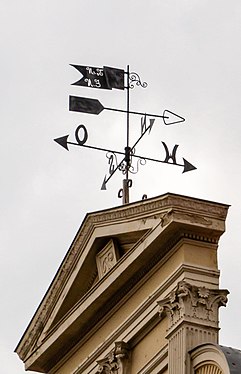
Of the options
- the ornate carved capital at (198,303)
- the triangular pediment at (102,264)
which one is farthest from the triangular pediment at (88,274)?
the ornate carved capital at (198,303)

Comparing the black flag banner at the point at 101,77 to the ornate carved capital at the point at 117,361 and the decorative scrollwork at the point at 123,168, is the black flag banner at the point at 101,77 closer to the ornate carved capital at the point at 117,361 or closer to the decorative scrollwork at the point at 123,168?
the decorative scrollwork at the point at 123,168

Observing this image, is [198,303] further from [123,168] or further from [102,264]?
[123,168]

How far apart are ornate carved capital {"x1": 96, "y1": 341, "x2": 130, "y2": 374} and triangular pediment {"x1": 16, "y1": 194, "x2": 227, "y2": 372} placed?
75 cm

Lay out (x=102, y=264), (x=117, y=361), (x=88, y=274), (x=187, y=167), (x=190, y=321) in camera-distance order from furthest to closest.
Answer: (x=88, y=274)
(x=102, y=264)
(x=117, y=361)
(x=187, y=167)
(x=190, y=321)

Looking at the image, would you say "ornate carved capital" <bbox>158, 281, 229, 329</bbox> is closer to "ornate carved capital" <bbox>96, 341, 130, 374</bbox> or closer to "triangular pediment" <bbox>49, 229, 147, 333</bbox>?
"ornate carved capital" <bbox>96, 341, 130, 374</bbox>

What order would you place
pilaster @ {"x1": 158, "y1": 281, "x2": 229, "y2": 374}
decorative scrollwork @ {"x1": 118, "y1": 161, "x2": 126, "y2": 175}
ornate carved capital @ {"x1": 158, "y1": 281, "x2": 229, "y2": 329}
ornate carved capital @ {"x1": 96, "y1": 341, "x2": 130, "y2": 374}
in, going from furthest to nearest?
decorative scrollwork @ {"x1": 118, "y1": 161, "x2": 126, "y2": 175}, ornate carved capital @ {"x1": 96, "y1": 341, "x2": 130, "y2": 374}, ornate carved capital @ {"x1": 158, "y1": 281, "x2": 229, "y2": 329}, pilaster @ {"x1": 158, "y1": 281, "x2": 229, "y2": 374}

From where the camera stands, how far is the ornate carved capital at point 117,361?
25703 mm

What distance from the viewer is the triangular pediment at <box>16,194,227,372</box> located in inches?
968

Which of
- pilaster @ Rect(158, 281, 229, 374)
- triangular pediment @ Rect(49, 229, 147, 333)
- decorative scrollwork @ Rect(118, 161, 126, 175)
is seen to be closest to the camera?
pilaster @ Rect(158, 281, 229, 374)

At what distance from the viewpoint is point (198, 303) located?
24.1 metres

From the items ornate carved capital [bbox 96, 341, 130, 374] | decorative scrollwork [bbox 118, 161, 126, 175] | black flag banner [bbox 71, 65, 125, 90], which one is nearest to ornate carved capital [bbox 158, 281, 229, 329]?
ornate carved capital [bbox 96, 341, 130, 374]

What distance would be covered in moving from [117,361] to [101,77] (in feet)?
15.0

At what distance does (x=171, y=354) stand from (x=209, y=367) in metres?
1.00

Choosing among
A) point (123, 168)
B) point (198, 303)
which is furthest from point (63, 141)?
point (198, 303)
